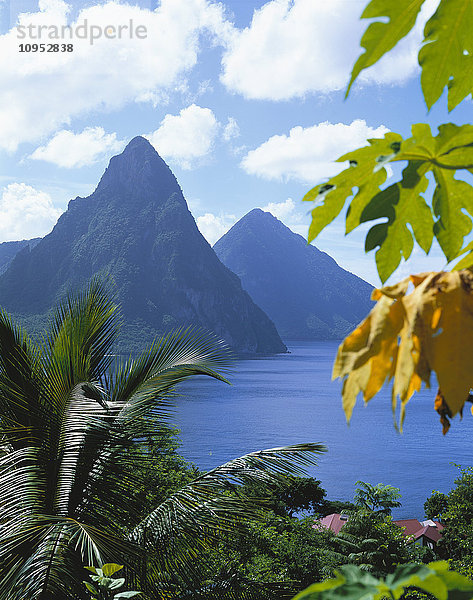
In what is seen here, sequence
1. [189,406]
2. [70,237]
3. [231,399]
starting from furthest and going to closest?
[70,237] < [231,399] < [189,406]

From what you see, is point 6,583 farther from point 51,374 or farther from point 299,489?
point 299,489

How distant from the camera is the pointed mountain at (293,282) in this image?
123188mm

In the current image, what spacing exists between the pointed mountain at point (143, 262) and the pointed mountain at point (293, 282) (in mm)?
26263

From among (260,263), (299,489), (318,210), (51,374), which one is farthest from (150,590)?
(260,263)

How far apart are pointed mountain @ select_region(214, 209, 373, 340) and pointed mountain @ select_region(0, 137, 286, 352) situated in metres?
26.3

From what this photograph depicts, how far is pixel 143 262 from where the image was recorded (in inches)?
3632

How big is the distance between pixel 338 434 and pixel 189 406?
564 inches

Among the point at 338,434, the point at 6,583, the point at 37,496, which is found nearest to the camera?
the point at 6,583

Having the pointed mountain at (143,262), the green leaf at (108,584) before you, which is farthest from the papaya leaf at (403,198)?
the pointed mountain at (143,262)

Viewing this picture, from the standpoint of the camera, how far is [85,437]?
11.3 feet

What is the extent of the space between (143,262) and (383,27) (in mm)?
93603

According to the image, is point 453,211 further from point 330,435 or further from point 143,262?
point 143,262

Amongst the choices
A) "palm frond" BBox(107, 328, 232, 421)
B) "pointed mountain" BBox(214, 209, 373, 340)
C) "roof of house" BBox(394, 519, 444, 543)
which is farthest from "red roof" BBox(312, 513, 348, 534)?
"pointed mountain" BBox(214, 209, 373, 340)

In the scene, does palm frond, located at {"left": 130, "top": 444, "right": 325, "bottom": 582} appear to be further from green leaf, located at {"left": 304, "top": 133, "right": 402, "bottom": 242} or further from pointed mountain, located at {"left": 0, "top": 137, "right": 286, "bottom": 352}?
pointed mountain, located at {"left": 0, "top": 137, "right": 286, "bottom": 352}
